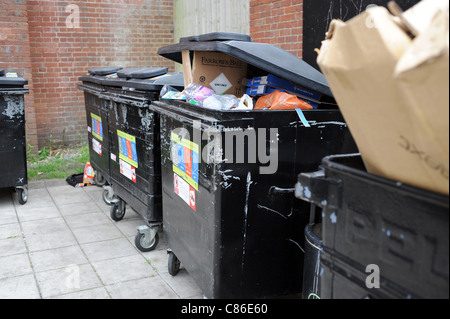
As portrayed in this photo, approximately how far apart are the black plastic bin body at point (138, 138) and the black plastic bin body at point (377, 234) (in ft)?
7.09

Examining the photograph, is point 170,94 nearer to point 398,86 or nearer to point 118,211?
point 118,211

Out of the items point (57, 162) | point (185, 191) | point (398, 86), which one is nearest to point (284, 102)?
point (185, 191)

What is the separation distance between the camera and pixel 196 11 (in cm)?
767

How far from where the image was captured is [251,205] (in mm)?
2594

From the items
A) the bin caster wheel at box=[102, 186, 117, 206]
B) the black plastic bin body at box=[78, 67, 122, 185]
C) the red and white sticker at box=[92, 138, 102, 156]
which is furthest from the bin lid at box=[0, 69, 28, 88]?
the bin caster wheel at box=[102, 186, 117, 206]

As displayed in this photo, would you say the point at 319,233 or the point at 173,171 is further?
the point at 173,171

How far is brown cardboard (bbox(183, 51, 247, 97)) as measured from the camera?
10.2 feet

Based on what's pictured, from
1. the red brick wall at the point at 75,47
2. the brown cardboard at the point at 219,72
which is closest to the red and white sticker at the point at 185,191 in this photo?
the brown cardboard at the point at 219,72

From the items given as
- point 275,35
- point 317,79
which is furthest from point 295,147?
point 275,35

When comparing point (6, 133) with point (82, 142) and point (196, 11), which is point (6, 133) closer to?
point (82, 142)

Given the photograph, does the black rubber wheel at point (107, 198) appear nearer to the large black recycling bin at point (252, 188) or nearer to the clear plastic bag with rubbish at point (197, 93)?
the large black recycling bin at point (252, 188)

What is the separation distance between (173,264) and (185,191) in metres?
0.78

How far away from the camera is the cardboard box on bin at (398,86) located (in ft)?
3.66

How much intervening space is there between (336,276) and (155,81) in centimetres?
254
